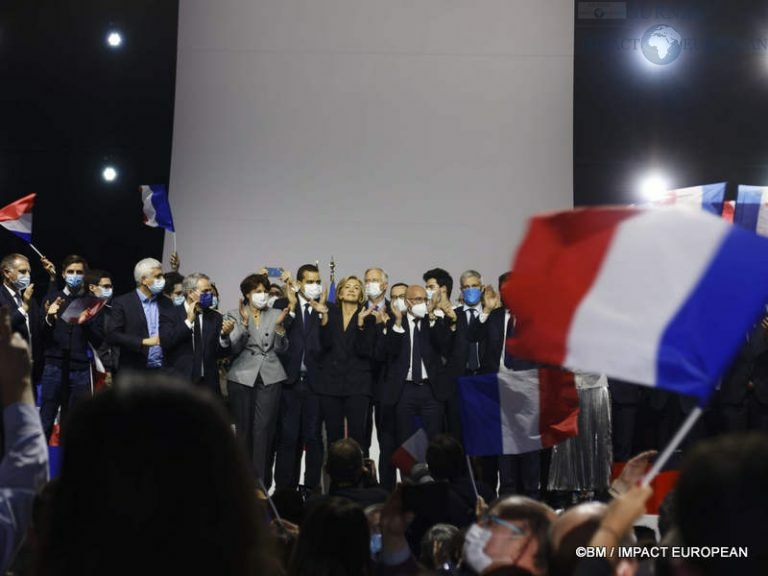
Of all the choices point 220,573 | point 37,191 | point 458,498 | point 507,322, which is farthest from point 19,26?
point 220,573

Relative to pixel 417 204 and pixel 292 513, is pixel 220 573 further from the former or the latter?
pixel 417 204

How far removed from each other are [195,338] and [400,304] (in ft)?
5.23

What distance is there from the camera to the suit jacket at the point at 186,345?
863 cm

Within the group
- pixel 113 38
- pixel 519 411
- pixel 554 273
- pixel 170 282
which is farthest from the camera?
pixel 113 38

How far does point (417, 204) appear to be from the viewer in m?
11.7

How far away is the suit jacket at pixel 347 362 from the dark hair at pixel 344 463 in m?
3.51

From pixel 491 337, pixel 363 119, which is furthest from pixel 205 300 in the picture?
pixel 363 119

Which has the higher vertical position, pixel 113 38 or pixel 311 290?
pixel 113 38

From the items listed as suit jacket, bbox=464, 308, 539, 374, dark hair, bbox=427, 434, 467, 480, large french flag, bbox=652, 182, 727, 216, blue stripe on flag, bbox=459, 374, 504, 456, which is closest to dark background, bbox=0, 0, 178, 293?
suit jacket, bbox=464, 308, 539, 374

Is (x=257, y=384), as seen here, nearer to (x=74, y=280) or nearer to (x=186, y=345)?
(x=186, y=345)

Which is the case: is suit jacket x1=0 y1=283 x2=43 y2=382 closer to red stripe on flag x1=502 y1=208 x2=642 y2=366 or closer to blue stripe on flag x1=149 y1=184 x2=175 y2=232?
blue stripe on flag x1=149 y1=184 x2=175 y2=232

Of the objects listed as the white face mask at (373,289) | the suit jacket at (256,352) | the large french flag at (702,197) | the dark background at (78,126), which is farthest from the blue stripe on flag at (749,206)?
the dark background at (78,126)

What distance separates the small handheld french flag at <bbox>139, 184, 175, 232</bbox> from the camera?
35.4ft

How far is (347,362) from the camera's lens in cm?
A: 879
